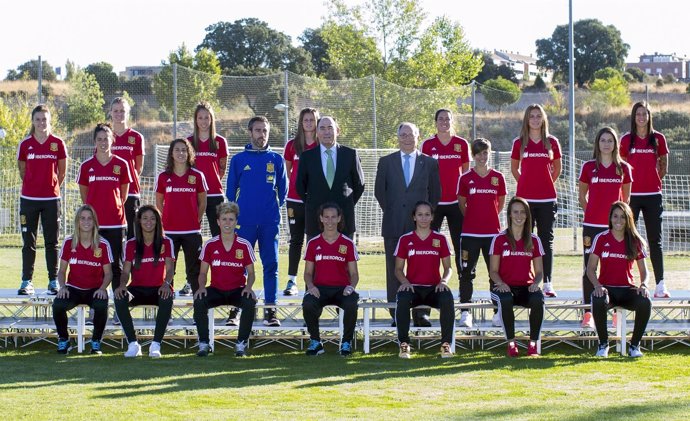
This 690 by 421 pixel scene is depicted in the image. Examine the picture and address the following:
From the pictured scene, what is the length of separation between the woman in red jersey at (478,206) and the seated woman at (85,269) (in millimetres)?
2939

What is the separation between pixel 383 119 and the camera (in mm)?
20547

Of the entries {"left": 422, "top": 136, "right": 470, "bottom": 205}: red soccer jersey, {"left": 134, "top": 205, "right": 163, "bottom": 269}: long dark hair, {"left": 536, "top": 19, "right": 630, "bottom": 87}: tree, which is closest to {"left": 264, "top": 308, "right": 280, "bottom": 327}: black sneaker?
{"left": 134, "top": 205, "right": 163, "bottom": 269}: long dark hair

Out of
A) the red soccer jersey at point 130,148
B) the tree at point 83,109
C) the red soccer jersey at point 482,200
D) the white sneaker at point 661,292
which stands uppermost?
the tree at point 83,109

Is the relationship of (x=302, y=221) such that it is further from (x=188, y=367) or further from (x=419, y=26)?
(x=419, y=26)

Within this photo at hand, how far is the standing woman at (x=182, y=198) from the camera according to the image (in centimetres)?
862

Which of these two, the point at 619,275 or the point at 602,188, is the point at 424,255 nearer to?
the point at 619,275

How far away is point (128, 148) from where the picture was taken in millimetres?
9148

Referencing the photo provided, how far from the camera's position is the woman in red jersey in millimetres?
8617

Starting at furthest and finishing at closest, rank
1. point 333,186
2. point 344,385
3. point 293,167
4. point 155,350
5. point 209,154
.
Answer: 1. point 293,167
2. point 209,154
3. point 333,186
4. point 155,350
5. point 344,385

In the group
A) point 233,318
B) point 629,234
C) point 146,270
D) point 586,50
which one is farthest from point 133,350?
point 586,50

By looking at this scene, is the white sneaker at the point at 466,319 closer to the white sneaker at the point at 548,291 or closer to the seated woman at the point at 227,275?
the white sneaker at the point at 548,291

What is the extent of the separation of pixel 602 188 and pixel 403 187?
167 centimetres

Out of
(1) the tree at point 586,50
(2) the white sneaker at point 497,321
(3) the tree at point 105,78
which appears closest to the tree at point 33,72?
(3) the tree at point 105,78

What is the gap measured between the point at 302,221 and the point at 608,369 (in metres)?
3.10
